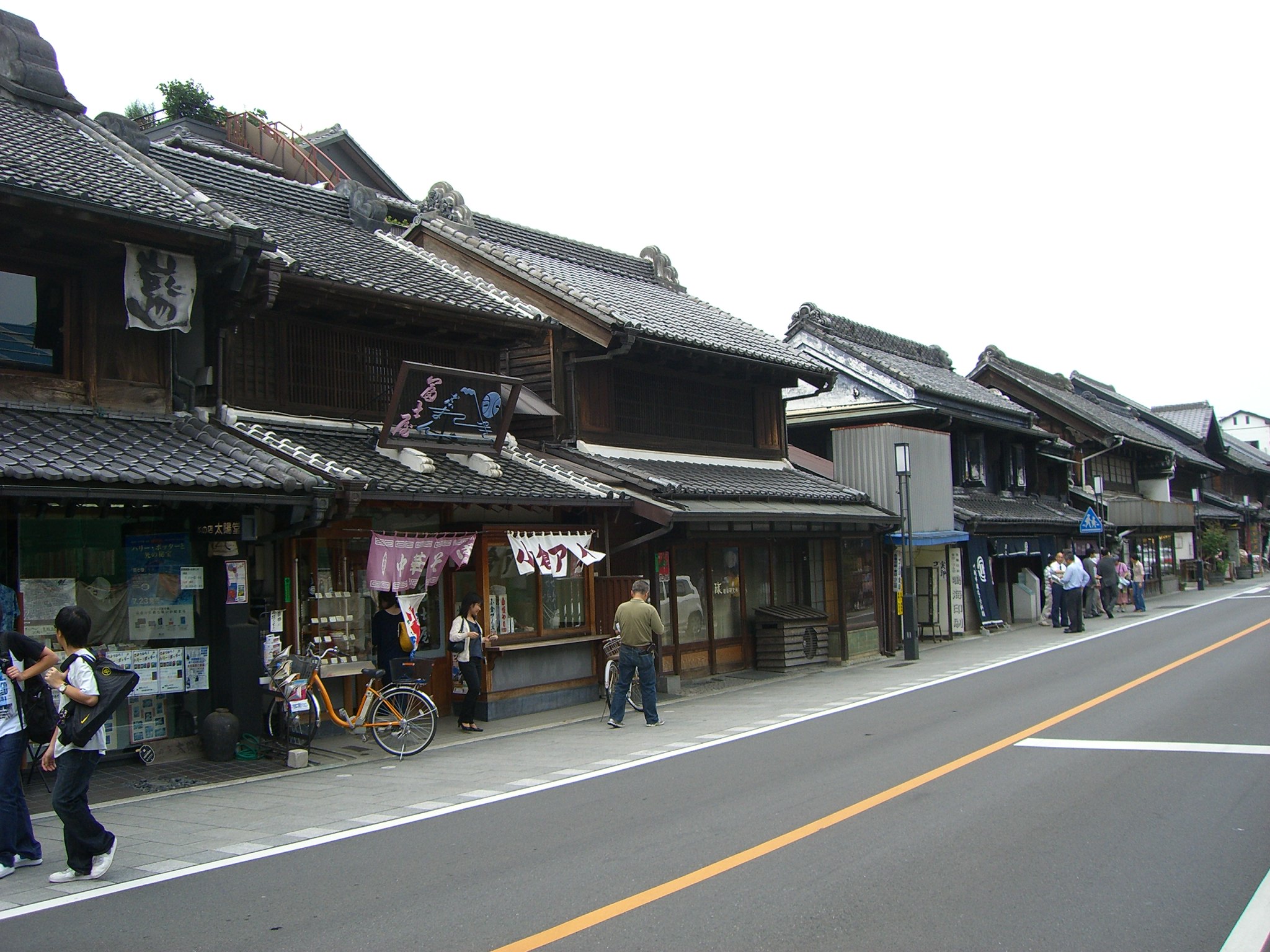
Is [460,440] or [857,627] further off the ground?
[460,440]

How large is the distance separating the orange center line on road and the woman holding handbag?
6.11m

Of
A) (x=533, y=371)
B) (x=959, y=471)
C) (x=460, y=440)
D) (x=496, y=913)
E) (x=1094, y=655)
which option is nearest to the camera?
(x=496, y=913)

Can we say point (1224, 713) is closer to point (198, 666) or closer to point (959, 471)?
point (198, 666)

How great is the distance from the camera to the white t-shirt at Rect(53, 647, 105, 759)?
275 inches

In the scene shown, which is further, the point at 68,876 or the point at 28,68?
the point at 28,68

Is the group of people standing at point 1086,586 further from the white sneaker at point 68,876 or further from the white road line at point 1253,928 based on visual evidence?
the white sneaker at point 68,876

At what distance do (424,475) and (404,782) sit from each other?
4394 millimetres

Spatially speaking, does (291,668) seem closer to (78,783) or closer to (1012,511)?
(78,783)

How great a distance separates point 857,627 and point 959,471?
33.3ft

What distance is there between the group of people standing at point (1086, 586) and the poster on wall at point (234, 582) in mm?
20915

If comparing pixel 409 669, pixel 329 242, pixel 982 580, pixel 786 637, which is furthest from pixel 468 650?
pixel 982 580

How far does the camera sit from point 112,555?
11.5m

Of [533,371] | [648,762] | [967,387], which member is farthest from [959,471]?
[648,762]

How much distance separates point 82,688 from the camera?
23.1 ft
